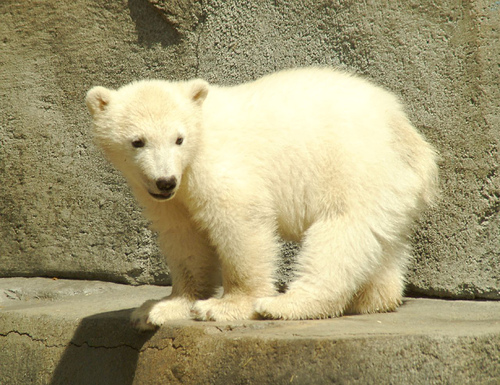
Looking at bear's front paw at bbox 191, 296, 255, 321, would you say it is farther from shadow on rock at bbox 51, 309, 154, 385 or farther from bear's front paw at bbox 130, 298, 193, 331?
shadow on rock at bbox 51, 309, 154, 385

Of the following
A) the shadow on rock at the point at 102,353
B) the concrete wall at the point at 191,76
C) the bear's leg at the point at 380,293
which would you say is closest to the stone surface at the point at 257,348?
the shadow on rock at the point at 102,353

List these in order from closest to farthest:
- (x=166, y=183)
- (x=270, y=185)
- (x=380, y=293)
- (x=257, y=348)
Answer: (x=257, y=348) → (x=166, y=183) → (x=270, y=185) → (x=380, y=293)

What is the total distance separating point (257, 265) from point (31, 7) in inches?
143

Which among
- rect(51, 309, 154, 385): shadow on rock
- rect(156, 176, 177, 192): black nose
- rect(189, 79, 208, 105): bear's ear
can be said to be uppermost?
rect(189, 79, 208, 105): bear's ear

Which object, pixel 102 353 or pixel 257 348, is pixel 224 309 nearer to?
pixel 257 348

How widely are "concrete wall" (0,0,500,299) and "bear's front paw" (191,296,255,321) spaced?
169cm

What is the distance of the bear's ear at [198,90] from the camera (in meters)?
3.86

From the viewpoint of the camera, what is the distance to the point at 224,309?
12.2 feet

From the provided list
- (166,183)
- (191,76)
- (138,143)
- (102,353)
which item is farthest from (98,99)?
(191,76)

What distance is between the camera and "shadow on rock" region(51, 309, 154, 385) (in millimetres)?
4098

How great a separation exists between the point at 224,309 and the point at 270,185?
801mm

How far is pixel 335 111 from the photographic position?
4.00 m

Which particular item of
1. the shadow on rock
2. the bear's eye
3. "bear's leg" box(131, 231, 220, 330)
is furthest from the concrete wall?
the bear's eye

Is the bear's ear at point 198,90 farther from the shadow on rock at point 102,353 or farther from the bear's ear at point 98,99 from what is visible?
the shadow on rock at point 102,353
